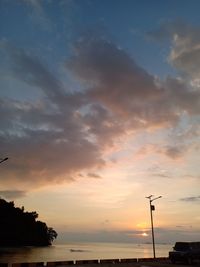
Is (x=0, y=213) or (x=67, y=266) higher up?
(x=0, y=213)

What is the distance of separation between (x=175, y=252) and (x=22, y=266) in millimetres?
20188

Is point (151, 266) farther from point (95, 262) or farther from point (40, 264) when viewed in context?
point (40, 264)

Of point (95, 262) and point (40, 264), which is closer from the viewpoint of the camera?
point (40, 264)

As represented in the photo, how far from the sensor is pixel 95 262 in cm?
5131

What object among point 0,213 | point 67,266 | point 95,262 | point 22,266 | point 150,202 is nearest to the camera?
point 22,266

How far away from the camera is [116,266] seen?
44500mm

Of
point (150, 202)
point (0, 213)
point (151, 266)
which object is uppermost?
point (0, 213)

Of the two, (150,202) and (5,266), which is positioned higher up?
(150,202)

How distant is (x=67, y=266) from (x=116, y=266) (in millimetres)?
5779

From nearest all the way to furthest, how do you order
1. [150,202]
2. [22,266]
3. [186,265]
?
1. [22,266]
2. [186,265]
3. [150,202]

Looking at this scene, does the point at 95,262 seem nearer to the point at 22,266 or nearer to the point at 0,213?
the point at 22,266

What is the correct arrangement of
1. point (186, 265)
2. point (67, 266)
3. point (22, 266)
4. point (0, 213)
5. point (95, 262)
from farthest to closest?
point (0, 213), point (95, 262), point (186, 265), point (67, 266), point (22, 266)

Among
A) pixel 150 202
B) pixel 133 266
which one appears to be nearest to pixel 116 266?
pixel 133 266

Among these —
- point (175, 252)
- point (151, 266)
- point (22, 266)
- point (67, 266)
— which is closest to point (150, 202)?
point (175, 252)
